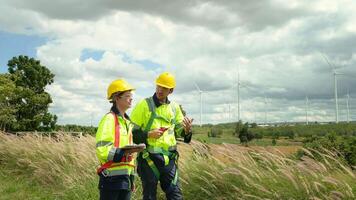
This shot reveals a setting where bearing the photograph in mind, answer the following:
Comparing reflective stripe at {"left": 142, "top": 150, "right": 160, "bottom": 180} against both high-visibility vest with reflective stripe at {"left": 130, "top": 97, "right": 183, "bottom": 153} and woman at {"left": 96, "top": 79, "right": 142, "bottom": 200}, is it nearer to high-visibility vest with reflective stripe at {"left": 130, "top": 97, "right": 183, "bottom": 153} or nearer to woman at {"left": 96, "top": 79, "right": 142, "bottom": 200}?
high-visibility vest with reflective stripe at {"left": 130, "top": 97, "right": 183, "bottom": 153}

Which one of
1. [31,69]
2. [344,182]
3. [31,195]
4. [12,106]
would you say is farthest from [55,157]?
[31,69]

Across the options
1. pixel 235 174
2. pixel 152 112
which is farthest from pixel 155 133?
pixel 235 174

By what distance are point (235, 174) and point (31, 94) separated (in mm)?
35914

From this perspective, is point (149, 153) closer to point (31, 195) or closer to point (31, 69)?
point (31, 195)

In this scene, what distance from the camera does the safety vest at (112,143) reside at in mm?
4898

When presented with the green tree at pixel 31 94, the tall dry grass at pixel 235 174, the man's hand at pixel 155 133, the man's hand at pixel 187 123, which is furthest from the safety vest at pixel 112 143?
the green tree at pixel 31 94

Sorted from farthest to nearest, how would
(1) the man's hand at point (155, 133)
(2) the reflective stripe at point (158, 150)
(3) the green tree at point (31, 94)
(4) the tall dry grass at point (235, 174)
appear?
(3) the green tree at point (31, 94)
(2) the reflective stripe at point (158, 150)
(1) the man's hand at point (155, 133)
(4) the tall dry grass at point (235, 174)

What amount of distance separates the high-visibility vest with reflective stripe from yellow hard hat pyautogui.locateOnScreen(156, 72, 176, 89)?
0.93 ft

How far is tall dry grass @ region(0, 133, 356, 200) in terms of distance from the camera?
574 cm

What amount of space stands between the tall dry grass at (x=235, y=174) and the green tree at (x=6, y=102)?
2518 cm

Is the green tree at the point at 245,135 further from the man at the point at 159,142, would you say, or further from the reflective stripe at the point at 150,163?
the reflective stripe at the point at 150,163

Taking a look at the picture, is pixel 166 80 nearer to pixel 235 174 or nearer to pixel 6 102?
pixel 235 174

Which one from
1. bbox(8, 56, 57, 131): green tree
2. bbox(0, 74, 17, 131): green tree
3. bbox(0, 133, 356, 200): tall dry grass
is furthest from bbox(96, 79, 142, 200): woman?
bbox(8, 56, 57, 131): green tree

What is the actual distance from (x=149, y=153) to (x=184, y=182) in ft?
4.17
